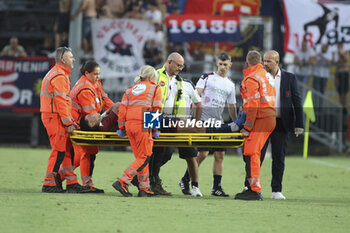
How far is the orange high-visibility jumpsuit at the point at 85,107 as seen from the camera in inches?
426

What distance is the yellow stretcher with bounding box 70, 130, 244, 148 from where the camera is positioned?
10.6m

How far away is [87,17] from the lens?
21562 millimetres

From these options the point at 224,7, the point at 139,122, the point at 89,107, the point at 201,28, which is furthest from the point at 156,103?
the point at 224,7

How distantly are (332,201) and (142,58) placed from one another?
433 inches

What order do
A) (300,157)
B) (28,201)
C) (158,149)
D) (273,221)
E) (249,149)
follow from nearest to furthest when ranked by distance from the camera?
(273,221) < (28,201) < (249,149) < (158,149) < (300,157)

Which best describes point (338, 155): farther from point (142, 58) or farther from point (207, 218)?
point (207, 218)

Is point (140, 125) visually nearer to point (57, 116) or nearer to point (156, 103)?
point (156, 103)

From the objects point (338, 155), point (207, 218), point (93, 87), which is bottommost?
point (338, 155)

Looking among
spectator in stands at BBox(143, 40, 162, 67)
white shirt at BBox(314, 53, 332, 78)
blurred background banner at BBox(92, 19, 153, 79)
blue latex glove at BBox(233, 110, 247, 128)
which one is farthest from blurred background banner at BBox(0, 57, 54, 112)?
blue latex glove at BBox(233, 110, 247, 128)

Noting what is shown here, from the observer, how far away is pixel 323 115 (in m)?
21.6

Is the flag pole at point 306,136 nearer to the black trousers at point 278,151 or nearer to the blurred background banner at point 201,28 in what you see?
the blurred background banner at point 201,28

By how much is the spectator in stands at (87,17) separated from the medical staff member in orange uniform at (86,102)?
34.2ft

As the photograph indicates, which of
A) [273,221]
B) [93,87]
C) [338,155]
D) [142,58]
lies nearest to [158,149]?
[93,87]

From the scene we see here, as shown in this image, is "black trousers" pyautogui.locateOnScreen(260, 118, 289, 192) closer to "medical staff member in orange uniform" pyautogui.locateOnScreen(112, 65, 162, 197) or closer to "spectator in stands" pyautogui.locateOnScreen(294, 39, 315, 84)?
"medical staff member in orange uniform" pyautogui.locateOnScreen(112, 65, 162, 197)
